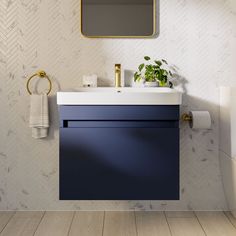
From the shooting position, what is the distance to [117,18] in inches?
127

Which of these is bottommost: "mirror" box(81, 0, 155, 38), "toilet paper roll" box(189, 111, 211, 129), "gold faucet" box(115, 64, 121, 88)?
"toilet paper roll" box(189, 111, 211, 129)

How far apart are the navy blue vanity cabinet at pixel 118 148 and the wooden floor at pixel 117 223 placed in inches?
12.3

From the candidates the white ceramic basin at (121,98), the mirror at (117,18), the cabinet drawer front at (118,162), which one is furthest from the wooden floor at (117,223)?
the mirror at (117,18)

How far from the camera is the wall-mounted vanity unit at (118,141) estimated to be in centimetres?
271

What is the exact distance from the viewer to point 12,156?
3.33 metres

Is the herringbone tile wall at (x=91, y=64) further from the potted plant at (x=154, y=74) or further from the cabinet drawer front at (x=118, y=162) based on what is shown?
the cabinet drawer front at (x=118, y=162)

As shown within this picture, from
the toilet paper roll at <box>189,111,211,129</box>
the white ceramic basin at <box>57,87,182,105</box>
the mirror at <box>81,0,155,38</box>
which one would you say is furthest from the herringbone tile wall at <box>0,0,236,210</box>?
the white ceramic basin at <box>57,87,182,105</box>

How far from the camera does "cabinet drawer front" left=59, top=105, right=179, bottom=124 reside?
8.93ft

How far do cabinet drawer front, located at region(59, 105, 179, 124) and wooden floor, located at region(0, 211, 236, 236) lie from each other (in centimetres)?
71

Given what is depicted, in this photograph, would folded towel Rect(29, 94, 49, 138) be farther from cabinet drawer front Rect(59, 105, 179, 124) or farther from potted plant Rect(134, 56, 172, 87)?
potted plant Rect(134, 56, 172, 87)

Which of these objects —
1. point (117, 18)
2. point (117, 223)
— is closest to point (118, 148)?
point (117, 223)

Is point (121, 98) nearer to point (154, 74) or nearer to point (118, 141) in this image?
point (118, 141)

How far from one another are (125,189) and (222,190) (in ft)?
3.00

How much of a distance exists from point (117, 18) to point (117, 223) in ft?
4.47
